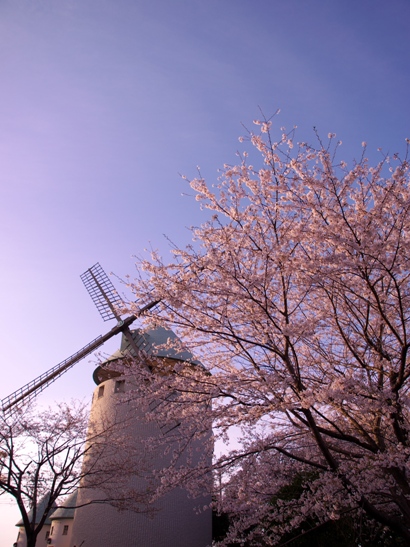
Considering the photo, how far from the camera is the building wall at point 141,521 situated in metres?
15.3

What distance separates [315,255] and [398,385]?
242cm

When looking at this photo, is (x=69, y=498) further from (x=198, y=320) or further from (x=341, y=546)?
(x=198, y=320)

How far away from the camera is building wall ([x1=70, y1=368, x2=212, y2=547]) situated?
15258 millimetres

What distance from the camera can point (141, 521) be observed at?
15461 millimetres

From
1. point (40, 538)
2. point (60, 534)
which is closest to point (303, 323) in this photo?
point (60, 534)

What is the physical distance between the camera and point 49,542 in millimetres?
24719

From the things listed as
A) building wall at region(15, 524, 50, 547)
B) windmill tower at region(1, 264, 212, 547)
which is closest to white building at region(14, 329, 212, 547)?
windmill tower at region(1, 264, 212, 547)

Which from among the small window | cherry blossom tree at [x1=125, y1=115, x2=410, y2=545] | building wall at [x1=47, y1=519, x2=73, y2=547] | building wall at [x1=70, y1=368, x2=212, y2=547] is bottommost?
cherry blossom tree at [x1=125, y1=115, x2=410, y2=545]

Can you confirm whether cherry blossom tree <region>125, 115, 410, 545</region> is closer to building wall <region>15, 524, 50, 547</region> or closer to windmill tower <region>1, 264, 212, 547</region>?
windmill tower <region>1, 264, 212, 547</region>

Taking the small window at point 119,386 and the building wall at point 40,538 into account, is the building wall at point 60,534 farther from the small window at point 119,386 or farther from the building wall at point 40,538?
the small window at point 119,386

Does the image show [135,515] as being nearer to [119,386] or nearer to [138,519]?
[138,519]

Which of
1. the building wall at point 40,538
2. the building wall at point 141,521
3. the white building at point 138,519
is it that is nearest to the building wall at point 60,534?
the building wall at point 40,538

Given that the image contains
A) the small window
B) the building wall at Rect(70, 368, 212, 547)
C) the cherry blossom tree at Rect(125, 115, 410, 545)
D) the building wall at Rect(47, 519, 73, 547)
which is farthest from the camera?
the building wall at Rect(47, 519, 73, 547)

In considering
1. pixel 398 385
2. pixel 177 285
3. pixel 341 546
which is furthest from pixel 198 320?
pixel 341 546
